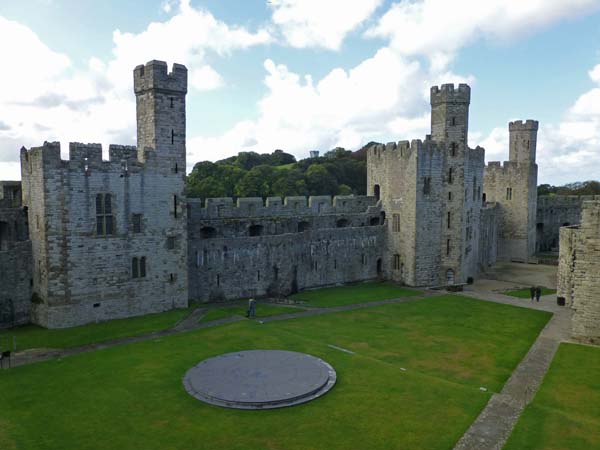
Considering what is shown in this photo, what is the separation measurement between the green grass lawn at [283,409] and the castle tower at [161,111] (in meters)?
10.1

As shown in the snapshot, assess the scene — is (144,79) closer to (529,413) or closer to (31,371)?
(31,371)

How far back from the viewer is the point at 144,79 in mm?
26344

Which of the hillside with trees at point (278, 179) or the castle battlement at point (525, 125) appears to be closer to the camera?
the castle battlement at point (525, 125)

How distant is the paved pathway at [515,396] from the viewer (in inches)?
534

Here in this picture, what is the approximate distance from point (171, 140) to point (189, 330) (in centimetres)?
1032

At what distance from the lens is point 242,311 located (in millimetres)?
27547

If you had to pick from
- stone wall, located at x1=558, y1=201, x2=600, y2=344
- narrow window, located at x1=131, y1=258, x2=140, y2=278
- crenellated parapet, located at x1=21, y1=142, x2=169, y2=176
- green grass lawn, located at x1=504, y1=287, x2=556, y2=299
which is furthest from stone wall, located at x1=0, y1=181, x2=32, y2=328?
green grass lawn, located at x1=504, y1=287, x2=556, y2=299

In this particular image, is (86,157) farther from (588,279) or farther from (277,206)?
(588,279)

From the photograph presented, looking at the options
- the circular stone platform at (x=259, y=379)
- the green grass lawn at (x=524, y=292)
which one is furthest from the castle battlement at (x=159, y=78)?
the green grass lawn at (x=524, y=292)

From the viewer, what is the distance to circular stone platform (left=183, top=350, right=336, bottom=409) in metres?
15.2

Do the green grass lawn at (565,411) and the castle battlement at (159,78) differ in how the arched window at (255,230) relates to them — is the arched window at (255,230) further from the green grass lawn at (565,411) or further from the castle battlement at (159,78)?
the green grass lawn at (565,411)

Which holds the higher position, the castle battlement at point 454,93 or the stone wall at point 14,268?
the castle battlement at point 454,93

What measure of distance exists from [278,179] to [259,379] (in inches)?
2163

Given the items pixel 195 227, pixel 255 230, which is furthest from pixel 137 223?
pixel 255 230
